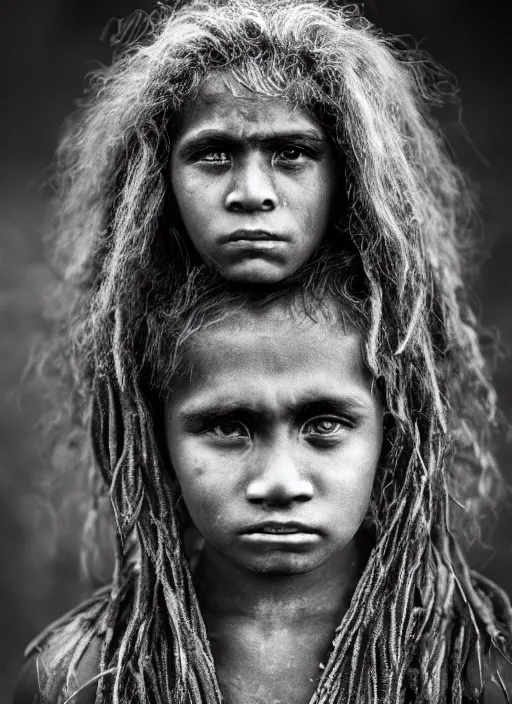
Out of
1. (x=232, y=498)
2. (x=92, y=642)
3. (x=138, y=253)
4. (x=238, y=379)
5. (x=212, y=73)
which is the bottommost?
(x=92, y=642)

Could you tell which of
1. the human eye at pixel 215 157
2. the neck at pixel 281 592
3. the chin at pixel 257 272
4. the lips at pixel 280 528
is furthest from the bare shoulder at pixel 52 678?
the human eye at pixel 215 157

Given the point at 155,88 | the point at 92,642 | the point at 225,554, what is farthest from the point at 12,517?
the point at 155,88

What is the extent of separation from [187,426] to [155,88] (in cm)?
38

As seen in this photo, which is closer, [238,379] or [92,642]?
[238,379]

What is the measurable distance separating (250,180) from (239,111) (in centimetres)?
8

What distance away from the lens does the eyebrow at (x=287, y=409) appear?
1.18 m

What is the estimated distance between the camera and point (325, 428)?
1.20m

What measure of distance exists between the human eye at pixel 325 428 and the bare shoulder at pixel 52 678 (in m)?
0.37

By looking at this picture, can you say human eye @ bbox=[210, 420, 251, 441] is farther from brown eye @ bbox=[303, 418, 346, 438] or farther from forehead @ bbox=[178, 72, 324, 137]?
forehead @ bbox=[178, 72, 324, 137]

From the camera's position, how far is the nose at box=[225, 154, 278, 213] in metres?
1.15

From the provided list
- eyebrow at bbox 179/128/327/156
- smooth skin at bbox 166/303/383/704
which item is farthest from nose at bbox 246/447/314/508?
eyebrow at bbox 179/128/327/156

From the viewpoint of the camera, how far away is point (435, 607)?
4.24 ft

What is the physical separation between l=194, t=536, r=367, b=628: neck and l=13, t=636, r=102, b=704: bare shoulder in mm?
144

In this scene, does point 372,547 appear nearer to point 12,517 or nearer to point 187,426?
point 187,426
